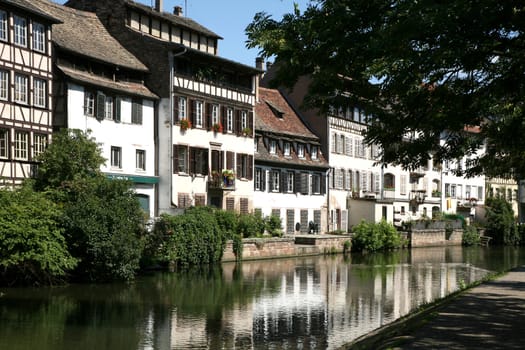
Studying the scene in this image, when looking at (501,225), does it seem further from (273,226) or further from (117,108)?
(117,108)

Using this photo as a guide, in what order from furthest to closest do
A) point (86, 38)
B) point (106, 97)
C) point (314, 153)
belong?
1. point (314, 153)
2. point (86, 38)
3. point (106, 97)

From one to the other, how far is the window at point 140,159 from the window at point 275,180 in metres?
12.1

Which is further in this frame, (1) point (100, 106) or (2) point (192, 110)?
(2) point (192, 110)

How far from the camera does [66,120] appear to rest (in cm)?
3369

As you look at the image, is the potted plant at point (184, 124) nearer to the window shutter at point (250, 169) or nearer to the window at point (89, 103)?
the window at point (89, 103)

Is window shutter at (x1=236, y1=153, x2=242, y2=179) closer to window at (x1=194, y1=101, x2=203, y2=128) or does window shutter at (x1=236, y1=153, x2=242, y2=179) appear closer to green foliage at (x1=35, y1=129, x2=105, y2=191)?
window at (x1=194, y1=101, x2=203, y2=128)

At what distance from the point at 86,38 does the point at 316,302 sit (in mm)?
19674

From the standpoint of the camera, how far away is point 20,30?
31.2 metres

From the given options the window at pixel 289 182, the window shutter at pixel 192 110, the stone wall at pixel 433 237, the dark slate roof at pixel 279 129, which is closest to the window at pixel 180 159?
the window shutter at pixel 192 110

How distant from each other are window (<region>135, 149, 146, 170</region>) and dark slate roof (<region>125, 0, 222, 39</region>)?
311 inches

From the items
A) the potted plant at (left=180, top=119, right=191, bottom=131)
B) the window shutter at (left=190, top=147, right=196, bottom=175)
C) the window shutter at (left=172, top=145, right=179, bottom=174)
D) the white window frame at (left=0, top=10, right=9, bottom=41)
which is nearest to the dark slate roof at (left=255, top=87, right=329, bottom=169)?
the window shutter at (left=190, top=147, right=196, bottom=175)

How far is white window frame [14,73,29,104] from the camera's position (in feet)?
102

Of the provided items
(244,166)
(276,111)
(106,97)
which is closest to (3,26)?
(106,97)

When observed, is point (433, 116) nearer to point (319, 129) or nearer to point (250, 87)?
point (250, 87)
